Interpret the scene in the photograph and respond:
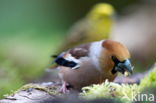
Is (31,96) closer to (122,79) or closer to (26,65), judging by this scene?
(122,79)

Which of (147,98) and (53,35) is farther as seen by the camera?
(53,35)

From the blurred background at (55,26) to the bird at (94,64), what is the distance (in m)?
4.97

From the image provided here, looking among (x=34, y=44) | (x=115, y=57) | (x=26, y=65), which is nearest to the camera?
(x=115, y=57)

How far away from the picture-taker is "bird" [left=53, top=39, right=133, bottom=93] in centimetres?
396

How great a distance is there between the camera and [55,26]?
44.5 ft

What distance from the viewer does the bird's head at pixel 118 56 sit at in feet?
12.7

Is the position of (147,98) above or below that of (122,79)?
below

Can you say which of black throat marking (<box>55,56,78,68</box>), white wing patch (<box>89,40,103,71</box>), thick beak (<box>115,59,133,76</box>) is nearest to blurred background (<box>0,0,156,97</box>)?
black throat marking (<box>55,56,78,68</box>)

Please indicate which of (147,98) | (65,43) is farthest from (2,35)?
(147,98)

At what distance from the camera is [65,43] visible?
361 inches

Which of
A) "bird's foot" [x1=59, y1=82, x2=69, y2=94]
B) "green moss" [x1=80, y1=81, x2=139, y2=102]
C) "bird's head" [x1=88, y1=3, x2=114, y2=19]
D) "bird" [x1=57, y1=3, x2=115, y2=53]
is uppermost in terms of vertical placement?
"bird's head" [x1=88, y1=3, x2=114, y2=19]

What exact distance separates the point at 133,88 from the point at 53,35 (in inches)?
376

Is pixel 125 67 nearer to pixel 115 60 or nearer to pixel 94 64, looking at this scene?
pixel 115 60

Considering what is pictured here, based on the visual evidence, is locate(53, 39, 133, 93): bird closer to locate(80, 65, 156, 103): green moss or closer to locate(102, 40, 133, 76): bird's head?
locate(102, 40, 133, 76): bird's head
